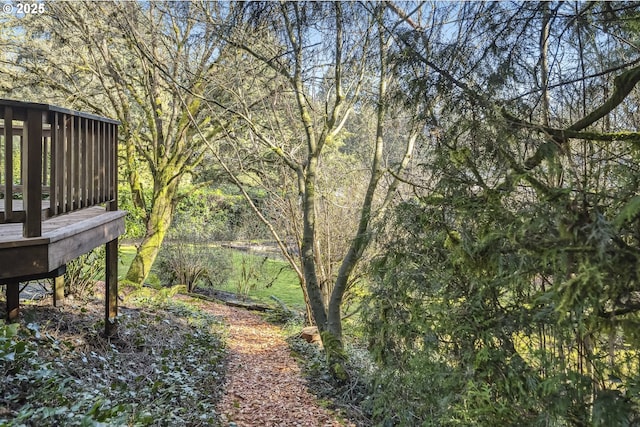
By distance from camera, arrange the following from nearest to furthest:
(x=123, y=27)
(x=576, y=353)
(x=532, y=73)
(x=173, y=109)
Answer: (x=576, y=353), (x=532, y=73), (x=123, y=27), (x=173, y=109)

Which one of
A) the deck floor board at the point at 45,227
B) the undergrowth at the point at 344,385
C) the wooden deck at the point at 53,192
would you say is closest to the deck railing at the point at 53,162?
the wooden deck at the point at 53,192

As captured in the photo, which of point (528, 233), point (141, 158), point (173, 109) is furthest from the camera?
point (141, 158)

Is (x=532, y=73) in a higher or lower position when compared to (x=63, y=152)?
higher

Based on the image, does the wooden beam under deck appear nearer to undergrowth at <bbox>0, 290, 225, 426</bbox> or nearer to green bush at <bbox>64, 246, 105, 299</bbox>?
undergrowth at <bbox>0, 290, 225, 426</bbox>

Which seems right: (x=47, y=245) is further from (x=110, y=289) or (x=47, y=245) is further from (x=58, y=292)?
(x=58, y=292)

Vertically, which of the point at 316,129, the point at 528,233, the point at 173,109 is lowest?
the point at 528,233

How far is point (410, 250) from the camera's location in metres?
2.29

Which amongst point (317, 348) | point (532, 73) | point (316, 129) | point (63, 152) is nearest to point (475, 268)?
point (532, 73)

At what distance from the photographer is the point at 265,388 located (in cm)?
525

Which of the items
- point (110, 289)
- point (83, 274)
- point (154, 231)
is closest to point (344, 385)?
point (110, 289)

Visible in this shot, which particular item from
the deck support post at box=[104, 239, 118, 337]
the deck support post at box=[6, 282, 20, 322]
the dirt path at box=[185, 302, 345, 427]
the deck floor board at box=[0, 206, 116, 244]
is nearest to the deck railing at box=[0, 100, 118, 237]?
the deck floor board at box=[0, 206, 116, 244]

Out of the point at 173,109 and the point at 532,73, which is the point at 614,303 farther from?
the point at 173,109

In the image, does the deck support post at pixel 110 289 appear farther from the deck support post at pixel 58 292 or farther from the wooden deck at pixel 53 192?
the deck support post at pixel 58 292

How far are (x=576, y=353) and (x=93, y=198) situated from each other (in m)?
3.99
